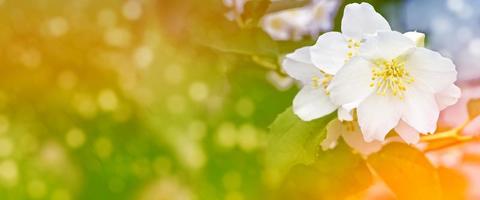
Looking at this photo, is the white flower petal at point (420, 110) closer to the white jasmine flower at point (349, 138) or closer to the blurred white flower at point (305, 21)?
the white jasmine flower at point (349, 138)

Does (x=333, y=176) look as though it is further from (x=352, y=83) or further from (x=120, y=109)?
(x=120, y=109)

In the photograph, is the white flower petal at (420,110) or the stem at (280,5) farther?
the stem at (280,5)

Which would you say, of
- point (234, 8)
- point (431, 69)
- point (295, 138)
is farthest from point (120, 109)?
point (431, 69)

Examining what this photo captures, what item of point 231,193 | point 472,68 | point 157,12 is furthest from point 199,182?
point 472,68

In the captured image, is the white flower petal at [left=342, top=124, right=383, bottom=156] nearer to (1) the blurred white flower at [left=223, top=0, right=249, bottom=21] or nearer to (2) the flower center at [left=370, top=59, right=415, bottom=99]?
(2) the flower center at [left=370, top=59, right=415, bottom=99]

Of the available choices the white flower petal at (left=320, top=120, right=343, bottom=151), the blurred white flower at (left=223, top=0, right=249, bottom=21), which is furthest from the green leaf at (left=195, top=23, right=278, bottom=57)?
the white flower petal at (left=320, top=120, right=343, bottom=151)

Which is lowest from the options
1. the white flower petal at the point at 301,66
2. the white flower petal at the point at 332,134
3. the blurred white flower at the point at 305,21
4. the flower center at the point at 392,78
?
the flower center at the point at 392,78

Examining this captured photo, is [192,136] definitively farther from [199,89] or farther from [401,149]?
[401,149]

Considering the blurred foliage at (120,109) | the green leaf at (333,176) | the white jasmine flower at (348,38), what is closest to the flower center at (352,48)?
the white jasmine flower at (348,38)
